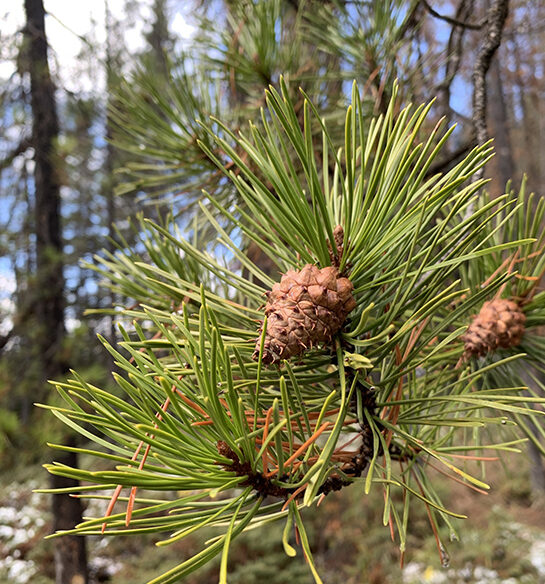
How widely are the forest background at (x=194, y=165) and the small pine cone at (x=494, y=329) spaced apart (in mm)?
198

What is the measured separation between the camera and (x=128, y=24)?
591cm

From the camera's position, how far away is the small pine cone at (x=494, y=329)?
0.51 meters

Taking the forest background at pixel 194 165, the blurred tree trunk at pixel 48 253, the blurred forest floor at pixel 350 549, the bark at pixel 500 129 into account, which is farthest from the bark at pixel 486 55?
the bark at pixel 500 129

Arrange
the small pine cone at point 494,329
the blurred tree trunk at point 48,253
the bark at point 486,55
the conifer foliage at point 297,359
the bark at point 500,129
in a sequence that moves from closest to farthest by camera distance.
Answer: the conifer foliage at point 297,359, the small pine cone at point 494,329, the bark at point 486,55, the blurred tree trunk at point 48,253, the bark at point 500,129

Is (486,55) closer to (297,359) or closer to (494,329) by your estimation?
(494,329)

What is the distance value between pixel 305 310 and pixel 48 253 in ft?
6.73

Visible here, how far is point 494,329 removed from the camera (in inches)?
20.1

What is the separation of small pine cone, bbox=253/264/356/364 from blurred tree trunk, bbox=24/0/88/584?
1.99 metres

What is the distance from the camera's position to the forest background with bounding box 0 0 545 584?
31.3 inches

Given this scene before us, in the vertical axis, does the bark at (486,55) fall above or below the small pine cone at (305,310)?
above

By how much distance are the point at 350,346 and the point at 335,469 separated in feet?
0.37

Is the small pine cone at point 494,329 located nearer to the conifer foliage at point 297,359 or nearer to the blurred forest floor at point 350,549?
the conifer foliage at point 297,359

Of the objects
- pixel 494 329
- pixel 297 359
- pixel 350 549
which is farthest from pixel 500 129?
pixel 297 359

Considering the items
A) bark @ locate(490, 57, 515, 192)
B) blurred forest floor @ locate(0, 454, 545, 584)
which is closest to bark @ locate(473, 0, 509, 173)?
blurred forest floor @ locate(0, 454, 545, 584)
